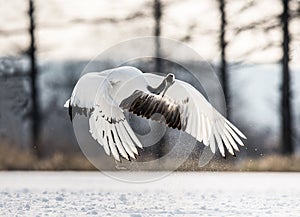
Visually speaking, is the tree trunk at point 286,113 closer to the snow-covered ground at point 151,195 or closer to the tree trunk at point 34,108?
the snow-covered ground at point 151,195

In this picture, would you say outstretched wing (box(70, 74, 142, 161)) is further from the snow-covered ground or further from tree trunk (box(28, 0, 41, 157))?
tree trunk (box(28, 0, 41, 157))

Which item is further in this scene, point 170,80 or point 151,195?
point 151,195

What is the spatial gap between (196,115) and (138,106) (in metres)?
0.58

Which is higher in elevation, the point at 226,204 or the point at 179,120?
the point at 179,120

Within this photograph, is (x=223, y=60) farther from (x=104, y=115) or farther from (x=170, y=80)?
(x=104, y=115)

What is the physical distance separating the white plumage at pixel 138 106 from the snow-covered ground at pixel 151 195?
116 cm

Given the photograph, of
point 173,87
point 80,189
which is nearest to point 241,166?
point 80,189

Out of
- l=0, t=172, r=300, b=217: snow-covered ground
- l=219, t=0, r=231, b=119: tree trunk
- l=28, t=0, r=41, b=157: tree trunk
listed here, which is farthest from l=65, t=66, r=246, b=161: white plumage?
l=28, t=0, r=41, b=157: tree trunk

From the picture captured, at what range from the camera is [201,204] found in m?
10.7

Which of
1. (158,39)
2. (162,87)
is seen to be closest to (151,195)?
(162,87)

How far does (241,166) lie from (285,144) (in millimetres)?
890

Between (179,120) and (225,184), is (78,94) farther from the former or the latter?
(225,184)

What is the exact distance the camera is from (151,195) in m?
12.3

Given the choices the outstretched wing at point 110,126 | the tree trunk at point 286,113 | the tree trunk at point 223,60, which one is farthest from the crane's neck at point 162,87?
the tree trunk at point 223,60
